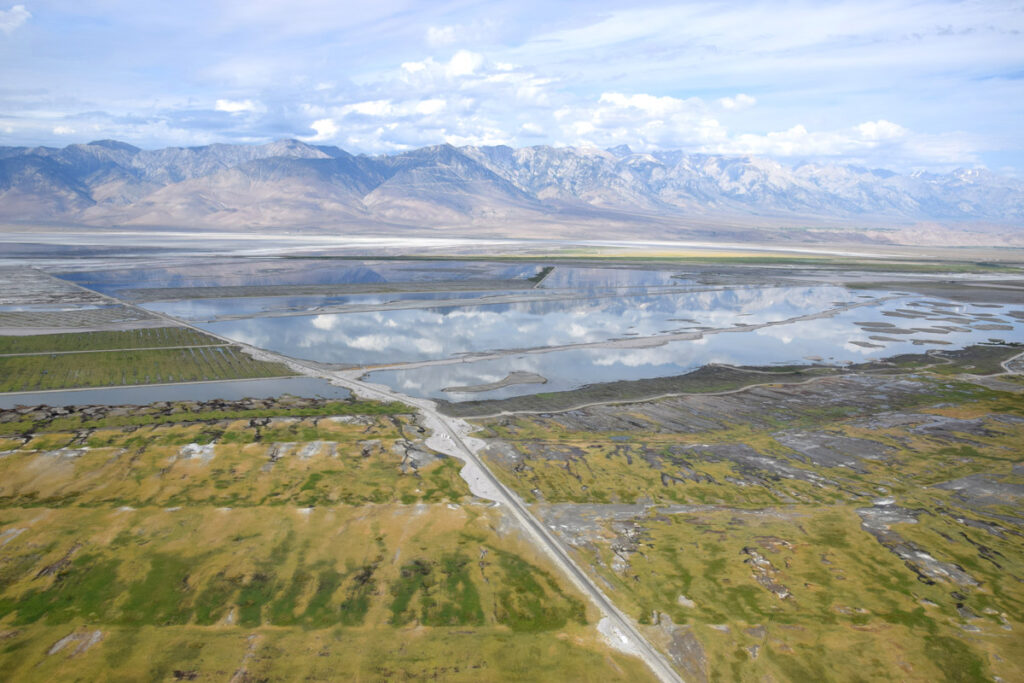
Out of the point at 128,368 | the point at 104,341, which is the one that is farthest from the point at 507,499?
the point at 104,341

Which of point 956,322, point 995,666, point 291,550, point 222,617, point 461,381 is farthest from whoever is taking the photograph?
point 956,322

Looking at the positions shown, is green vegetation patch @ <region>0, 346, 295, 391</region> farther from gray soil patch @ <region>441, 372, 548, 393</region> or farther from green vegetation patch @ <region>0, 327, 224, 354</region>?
gray soil patch @ <region>441, 372, 548, 393</region>

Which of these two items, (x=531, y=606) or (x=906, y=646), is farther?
(x=531, y=606)

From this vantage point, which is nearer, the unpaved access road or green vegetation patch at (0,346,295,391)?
the unpaved access road

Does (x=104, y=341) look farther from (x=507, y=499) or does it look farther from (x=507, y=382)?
(x=507, y=499)

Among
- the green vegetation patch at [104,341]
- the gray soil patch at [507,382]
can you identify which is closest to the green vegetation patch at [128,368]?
the green vegetation patch at [104,341]

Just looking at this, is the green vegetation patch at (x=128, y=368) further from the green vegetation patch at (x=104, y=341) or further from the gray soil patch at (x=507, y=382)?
the gray soil patch at (x=507, y=382)

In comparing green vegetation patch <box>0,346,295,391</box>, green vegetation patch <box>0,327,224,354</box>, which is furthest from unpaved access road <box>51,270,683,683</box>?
green vegetation patch <box>0,327,224,354</box>

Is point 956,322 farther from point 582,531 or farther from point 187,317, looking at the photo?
point 187,317

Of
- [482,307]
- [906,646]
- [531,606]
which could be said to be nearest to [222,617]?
[531,606]

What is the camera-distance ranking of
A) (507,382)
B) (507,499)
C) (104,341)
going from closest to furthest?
(507,499) → (507,382) → (104,341)

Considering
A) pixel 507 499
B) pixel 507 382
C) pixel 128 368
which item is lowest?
pixel 507 499
